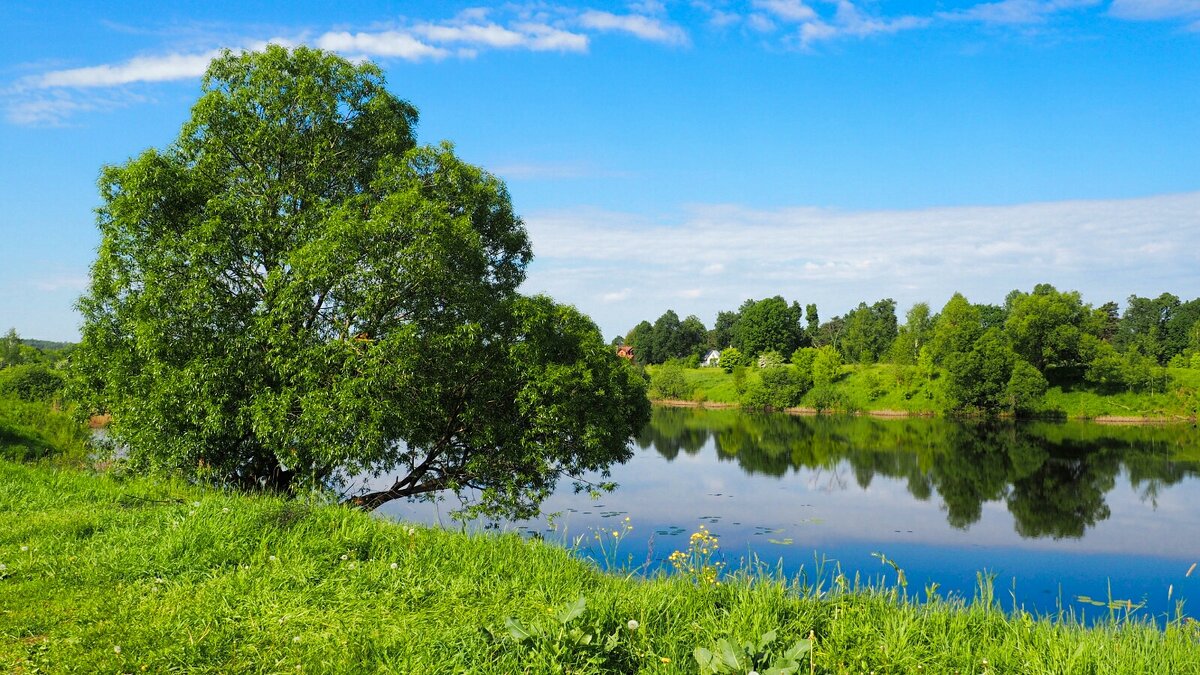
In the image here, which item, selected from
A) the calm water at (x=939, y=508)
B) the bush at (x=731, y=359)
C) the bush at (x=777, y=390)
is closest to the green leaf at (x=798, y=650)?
the calm water at (x=939, y=508)

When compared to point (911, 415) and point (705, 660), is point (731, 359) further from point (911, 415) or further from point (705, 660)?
point (705, 660)

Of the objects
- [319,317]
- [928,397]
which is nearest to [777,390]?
[928,397]

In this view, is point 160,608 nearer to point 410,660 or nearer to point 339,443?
point 410,660

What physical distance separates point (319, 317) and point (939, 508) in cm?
2369

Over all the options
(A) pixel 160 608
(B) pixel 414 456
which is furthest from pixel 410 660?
(B) pixel 414 456

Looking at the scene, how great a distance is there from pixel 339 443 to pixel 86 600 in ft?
22.7

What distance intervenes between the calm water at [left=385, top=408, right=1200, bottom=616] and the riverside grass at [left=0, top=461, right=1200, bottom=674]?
2.20 metres

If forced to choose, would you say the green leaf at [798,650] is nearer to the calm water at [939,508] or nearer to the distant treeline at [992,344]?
the calm water at [939,508]

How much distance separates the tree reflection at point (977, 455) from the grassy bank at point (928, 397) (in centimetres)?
476

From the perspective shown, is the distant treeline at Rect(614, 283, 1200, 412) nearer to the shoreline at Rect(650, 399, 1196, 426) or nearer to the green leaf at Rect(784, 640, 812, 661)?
the shoreline at Rect(650, 399, 1196, 426)

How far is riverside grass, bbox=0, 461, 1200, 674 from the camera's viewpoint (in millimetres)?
3980

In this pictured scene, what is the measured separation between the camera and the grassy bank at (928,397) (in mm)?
59469

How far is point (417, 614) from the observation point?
4816 mm

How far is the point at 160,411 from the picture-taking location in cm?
1219
